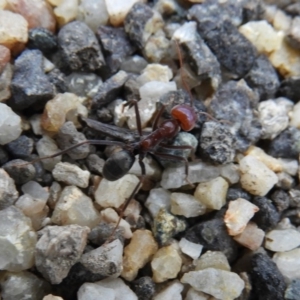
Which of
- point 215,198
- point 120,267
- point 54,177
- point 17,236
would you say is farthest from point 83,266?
point 215,198

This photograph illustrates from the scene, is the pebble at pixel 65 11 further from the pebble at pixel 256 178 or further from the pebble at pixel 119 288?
the pebble at pixel 119 288

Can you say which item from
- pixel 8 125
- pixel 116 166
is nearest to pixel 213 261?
pixel 116 166

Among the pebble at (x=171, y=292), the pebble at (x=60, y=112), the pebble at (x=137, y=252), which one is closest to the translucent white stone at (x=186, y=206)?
the pebble at (x=137, y=252)

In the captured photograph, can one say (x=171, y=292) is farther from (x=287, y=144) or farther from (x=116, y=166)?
(x=287, y=144)

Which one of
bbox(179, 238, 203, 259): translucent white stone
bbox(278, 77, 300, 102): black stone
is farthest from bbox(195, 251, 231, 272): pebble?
bbox(278, 77, 300, 102): black stone

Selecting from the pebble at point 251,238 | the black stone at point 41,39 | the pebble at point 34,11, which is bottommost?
the pebble at point 251,238
